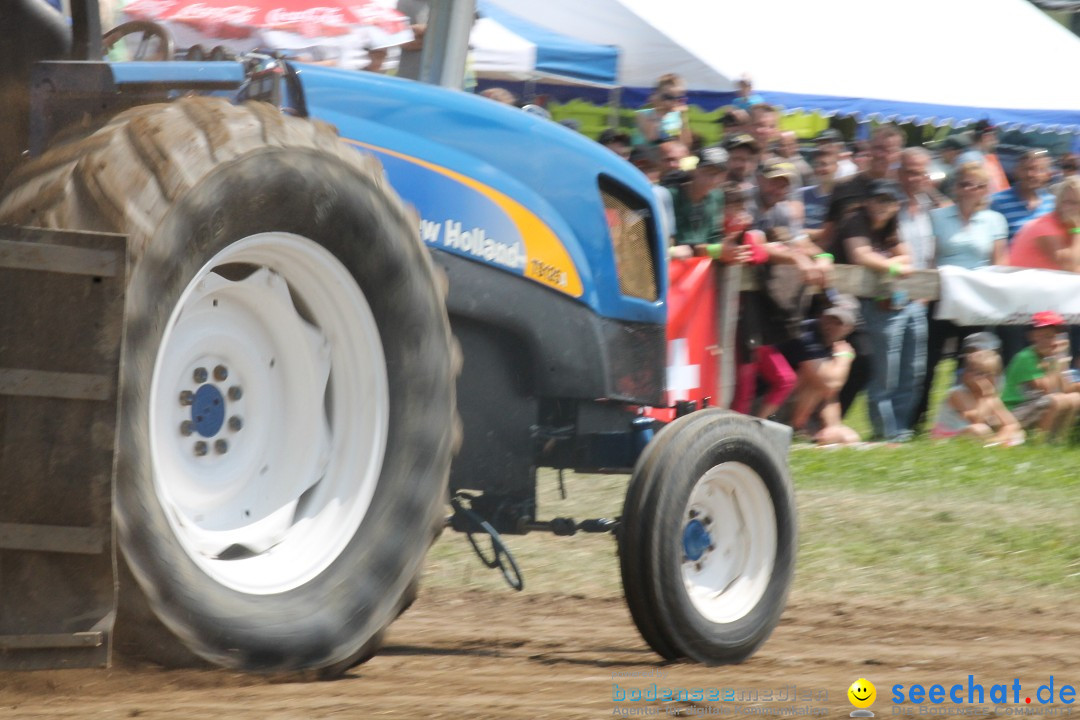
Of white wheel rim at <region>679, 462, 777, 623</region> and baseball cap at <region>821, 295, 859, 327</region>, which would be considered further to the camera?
baseball cap at <region>821, 295, 859, 327</region>

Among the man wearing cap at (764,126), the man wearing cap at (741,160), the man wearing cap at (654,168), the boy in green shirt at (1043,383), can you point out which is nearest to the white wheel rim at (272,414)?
the man wearing cap at (654,168)

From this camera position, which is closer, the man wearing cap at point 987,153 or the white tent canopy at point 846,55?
the man wearing cap at point 987,153

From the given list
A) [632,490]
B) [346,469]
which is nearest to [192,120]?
[346,469]

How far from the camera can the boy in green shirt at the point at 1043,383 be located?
31.8ft

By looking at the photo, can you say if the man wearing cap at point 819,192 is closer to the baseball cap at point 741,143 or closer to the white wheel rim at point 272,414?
the baseball cap at point 741,143

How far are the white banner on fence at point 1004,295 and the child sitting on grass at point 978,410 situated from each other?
0.95 feet

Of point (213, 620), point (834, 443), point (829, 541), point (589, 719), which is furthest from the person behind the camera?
point (834, 443)

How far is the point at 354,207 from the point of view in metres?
3.55

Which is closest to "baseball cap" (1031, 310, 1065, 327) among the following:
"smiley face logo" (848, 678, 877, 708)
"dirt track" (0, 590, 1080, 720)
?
"dirt track" (0, 590, 1080, 720)

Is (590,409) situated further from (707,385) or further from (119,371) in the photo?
(707,385)

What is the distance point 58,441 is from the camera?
2902 mm

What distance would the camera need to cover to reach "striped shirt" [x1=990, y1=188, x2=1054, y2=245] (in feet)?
35.3

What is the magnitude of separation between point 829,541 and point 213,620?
420 cm

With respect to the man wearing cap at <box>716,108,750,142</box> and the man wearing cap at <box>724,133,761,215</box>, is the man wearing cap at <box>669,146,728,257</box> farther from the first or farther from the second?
the man wearing cap at <box>716,108,750,142</box>
